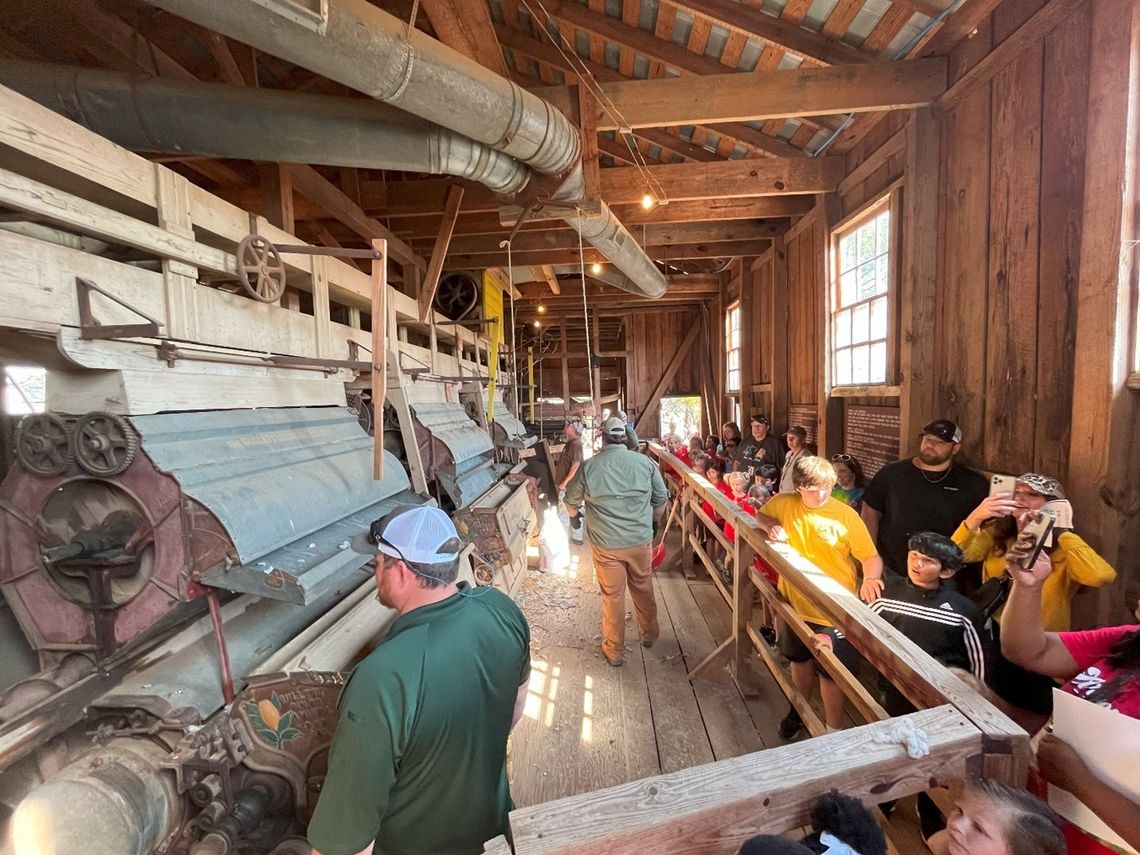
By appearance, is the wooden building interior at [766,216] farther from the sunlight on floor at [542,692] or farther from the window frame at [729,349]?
the window frame at [729,349]

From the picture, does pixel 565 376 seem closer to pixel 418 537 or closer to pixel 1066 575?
pixel 1066 575

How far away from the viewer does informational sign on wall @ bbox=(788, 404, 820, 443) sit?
5363 mm

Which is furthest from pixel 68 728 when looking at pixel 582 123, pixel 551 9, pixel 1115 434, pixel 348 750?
pixel 551 9

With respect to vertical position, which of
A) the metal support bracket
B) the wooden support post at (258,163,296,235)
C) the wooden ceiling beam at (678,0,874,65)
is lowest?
the metal support bracket

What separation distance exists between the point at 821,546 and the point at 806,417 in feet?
10.6

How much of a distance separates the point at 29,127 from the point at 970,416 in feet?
15.4

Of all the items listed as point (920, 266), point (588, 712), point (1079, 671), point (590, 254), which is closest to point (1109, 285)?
point (920, 266)

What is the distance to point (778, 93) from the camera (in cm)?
331

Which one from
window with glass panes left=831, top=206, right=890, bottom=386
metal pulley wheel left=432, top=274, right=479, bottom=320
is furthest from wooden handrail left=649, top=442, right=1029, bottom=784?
metal pulley wheel left=432, top=274, right=479, bottom=320

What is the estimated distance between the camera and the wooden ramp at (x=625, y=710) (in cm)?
277

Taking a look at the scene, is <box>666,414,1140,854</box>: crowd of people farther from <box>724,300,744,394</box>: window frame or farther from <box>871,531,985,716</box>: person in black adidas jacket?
<box>724,300,744,394</box>: window frame

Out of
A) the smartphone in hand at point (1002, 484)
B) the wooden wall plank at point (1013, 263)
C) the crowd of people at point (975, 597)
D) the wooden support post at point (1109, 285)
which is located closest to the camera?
the crowd of people at point (975, 597)

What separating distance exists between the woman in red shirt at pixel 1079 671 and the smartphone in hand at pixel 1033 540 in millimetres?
20

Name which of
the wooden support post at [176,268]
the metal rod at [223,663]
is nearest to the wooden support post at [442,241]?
the wooden support post at [176,268]
